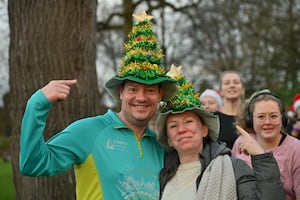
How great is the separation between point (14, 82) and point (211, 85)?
20.0 meters

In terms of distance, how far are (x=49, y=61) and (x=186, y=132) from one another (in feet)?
6.78

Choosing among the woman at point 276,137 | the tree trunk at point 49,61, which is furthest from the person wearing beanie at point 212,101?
the woman at point 276,137

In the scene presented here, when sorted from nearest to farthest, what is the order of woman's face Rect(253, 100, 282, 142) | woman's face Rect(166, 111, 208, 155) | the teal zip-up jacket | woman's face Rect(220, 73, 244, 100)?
the teal zip-up jacket, woman's face Rect(166, 111, 208, 155), woman's face Rect(253, 100, 282, 142), woman's face Rect(220, 73, 244, 100)

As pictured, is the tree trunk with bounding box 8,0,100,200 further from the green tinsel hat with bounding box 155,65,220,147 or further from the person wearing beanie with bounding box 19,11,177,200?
the green tinsel hat with bounding box 155,65,220,147

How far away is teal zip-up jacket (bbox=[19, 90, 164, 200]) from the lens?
3312mm

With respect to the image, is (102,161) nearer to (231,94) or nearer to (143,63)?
(143,63)

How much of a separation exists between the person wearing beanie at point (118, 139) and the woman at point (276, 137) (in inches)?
29.8

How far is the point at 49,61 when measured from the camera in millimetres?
5082

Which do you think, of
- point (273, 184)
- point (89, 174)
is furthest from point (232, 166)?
point (89, 174)

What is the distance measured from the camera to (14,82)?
205 inches

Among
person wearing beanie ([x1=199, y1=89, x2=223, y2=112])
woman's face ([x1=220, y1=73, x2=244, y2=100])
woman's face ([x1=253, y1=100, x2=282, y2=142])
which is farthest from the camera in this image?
person wearing beanie ([x1=199, y1=89, x2=223, y2=112])

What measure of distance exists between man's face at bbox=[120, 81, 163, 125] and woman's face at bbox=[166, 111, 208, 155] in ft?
0.51

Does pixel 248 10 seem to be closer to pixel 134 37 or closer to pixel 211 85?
pixel 211 85

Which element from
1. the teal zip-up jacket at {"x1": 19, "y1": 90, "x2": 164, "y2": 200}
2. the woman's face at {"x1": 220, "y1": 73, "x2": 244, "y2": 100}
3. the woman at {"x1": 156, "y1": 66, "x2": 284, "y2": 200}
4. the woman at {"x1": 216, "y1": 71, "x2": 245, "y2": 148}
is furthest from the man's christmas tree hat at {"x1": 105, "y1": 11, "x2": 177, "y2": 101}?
the woman's face at {"x1": 220, "y1": 73, "x2": 244, "y2": 100}
